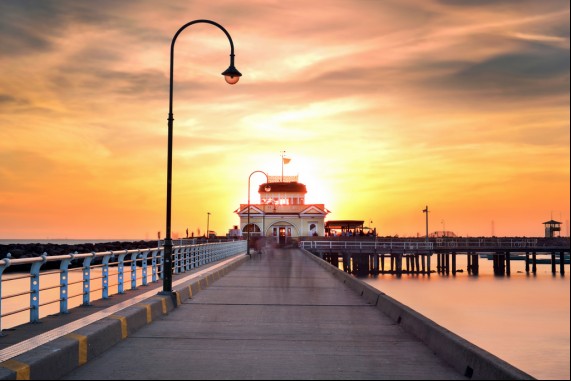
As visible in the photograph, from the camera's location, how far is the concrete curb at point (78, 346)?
732 centimetres

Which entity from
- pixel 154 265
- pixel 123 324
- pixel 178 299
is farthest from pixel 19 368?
pixel 154 265

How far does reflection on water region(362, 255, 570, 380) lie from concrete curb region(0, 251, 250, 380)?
23.7m

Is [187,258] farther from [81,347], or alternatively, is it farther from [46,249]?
[46,249]

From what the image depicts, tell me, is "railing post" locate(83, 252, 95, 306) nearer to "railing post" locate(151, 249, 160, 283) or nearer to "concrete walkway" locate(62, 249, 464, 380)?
"concrete walkway" locate(62, 249, 464, 380)

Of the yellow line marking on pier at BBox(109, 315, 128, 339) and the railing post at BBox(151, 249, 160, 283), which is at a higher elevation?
the railing post at BBox(151, 249, 160, 283)

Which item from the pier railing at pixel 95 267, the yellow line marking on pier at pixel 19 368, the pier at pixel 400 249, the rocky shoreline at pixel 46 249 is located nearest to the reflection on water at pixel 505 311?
the pier at pixel 400 249

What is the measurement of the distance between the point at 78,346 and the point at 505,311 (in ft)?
157

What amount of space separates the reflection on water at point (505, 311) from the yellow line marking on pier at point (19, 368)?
27753 mm

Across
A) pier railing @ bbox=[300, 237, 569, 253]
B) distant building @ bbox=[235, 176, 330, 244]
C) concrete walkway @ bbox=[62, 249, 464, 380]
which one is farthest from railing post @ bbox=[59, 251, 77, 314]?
distant building @ bbox=[235, 176, 330, 244]

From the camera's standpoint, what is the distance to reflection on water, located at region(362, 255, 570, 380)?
36.2m

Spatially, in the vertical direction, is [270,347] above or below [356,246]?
below

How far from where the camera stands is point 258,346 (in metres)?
10.2

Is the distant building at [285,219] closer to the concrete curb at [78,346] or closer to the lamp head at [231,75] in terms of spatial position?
the lamp head at [231,75]

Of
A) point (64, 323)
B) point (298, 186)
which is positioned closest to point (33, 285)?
point (64, 323)
